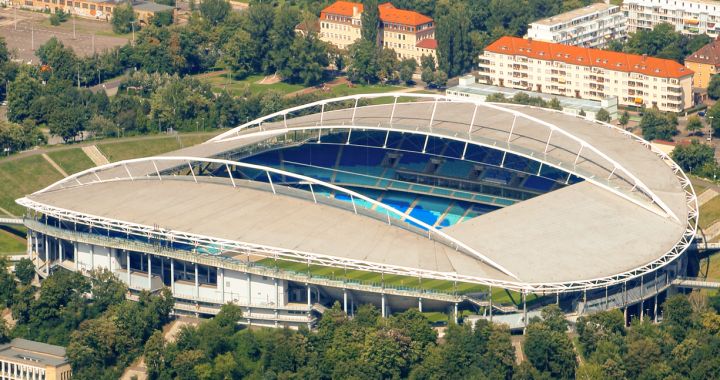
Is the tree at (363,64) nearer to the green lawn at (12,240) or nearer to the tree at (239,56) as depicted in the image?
the tree at (239,56)

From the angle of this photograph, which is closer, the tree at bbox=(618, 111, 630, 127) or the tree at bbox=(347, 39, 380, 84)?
the tree at bbox=(618, 111, 630, 127)

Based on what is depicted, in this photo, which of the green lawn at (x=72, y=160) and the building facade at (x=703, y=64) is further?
the building facade at (x=703, y=64)

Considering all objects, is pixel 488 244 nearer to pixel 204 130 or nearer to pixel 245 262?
pixel 245 262

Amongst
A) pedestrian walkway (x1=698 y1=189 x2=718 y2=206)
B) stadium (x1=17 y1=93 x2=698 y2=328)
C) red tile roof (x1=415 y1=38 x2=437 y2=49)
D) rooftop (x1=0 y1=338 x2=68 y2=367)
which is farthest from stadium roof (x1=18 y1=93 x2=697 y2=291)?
red tile roof (x1=415 y1=38 x2=437 y2=49)

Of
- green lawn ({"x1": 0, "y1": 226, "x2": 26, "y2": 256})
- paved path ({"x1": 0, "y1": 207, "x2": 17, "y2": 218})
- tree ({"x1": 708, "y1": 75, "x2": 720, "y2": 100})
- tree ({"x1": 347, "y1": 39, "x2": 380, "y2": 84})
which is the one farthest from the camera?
tree ({"x1": 347, "y1": 39, "x2": 380, "y2": 84})

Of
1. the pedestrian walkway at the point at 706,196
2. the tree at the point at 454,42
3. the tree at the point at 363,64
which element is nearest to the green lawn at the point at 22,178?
the tree at the point at 363,64

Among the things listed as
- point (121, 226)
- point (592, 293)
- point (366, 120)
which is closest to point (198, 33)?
point (366, 120)

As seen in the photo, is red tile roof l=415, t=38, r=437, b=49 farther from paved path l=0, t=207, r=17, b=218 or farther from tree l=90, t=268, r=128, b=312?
tree l=90, t=268, r=128, b=312
